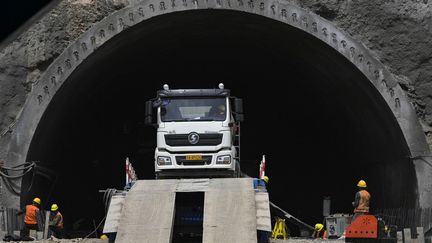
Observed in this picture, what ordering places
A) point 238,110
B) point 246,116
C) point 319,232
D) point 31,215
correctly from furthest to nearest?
point 246,116, point 319,232, point 31,215, point 238,110

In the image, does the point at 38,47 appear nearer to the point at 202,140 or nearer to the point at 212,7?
the point at 212,7

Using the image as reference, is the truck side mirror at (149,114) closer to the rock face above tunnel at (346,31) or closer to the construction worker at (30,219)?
the construction worker at (30,219)

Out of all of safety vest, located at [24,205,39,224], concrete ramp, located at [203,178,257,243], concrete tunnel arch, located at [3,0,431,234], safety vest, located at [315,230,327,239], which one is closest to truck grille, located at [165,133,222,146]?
concrete ramp, located at [203,178,257,243]

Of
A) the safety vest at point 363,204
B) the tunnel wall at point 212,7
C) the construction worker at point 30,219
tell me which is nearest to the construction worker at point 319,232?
the tunnel wall at point 212,7

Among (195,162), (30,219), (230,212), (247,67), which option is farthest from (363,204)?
(247,67)

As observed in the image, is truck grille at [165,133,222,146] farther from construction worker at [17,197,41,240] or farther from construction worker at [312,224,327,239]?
construction worker at [312,224,327,239]

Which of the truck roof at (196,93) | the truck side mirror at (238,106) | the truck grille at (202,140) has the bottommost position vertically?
the truck grille at (202,140)

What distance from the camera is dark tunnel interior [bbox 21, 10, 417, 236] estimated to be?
19.9 metres

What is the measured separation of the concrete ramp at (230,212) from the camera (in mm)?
12680

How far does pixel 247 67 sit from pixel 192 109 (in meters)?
8.55

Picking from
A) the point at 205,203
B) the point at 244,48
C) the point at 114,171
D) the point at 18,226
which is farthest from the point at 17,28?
the point at 114,171

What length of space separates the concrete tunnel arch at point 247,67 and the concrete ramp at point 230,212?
528 cm

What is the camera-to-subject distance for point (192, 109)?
17734 mm

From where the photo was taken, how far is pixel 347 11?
66.6 feet
